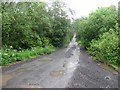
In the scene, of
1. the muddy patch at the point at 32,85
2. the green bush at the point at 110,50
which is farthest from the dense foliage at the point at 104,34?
the muddy patch at the point at 32,85

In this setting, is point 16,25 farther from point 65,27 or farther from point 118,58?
point 65,27

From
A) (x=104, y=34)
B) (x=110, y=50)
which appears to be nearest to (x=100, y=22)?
(x=104, y=34)

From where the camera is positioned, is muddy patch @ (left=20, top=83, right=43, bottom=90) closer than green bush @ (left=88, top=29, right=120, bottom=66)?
Yes

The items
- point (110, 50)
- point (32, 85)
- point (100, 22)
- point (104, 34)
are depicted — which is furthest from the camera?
point (100, 22)

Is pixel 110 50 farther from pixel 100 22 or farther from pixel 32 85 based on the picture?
pixel 100 22

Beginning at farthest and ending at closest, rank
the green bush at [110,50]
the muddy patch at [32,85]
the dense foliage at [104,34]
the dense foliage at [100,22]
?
the dense foliage at [100,22] → the dense foliage at [104,34] → the green bush at [110,50] → the muddy patch at [32,85]

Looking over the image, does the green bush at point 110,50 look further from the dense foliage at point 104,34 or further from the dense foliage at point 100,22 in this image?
the dense foliage at point 100,22

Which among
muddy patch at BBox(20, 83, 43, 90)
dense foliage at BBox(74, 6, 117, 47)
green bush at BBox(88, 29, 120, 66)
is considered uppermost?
dense foliage at BBox(74, 6, 117, 47)

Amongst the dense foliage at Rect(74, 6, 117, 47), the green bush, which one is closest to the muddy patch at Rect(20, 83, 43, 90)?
the green bush

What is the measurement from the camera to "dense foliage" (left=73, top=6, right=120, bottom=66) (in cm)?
1949

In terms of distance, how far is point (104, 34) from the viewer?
2389cm

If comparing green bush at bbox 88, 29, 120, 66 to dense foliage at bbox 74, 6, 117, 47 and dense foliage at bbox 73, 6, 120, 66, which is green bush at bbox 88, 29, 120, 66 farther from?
dense foliage at bbox 74, 6, 117, 47

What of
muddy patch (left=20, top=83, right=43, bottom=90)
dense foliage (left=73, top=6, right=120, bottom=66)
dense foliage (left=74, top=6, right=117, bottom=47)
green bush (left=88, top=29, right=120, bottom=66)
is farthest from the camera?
dense foliage (left=74, top=6, right=117, bottom=47)

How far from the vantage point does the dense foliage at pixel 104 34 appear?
19.5 meters
